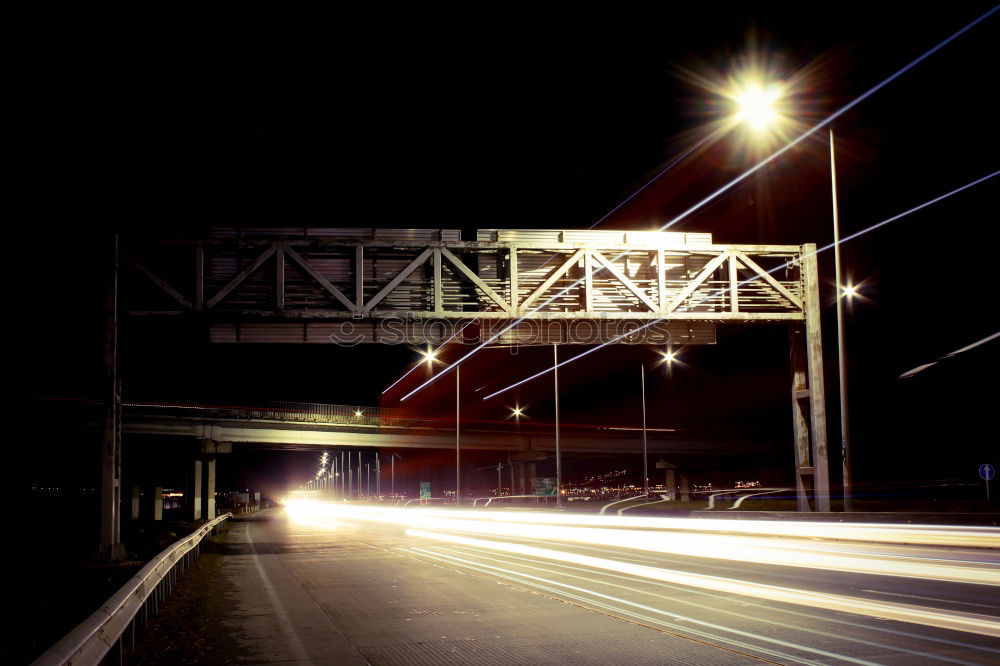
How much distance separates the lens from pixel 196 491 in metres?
75.4

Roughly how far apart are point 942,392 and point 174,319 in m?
35.0

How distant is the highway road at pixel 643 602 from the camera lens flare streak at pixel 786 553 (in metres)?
0.05

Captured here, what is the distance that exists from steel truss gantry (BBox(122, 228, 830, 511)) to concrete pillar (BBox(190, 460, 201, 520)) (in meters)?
52.6

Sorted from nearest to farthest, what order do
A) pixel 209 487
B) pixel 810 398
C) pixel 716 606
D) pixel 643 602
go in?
pixel 716 606
pixel 643 602
pixel 810 398
pixel 209 487

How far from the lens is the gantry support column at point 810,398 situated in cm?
2578

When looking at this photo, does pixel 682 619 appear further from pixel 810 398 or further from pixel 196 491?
pixel 196 491

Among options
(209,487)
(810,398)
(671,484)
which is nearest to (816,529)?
(810,398)

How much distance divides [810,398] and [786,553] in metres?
8.08

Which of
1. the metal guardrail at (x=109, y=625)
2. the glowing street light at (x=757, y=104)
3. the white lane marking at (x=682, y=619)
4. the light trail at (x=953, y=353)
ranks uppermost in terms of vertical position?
the glowing street light at (x=757, y=104)

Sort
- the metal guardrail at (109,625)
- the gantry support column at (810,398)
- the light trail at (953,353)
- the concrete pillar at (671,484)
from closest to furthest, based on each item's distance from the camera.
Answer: the metal guardrail at (109,625), the gantry support column at (810,398), the light trail at (953,353), the concrete pillar at (671,484)

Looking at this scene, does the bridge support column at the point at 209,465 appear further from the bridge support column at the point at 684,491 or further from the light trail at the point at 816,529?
the light trail at the point at 816,529

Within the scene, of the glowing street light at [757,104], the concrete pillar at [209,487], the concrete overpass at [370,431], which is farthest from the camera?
the concrete pillar at [209,487]

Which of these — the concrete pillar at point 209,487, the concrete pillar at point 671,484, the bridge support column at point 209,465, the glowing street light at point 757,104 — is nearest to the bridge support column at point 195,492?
the bridge support column at point 209,465

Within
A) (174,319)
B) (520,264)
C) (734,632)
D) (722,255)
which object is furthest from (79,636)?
(722,255)
